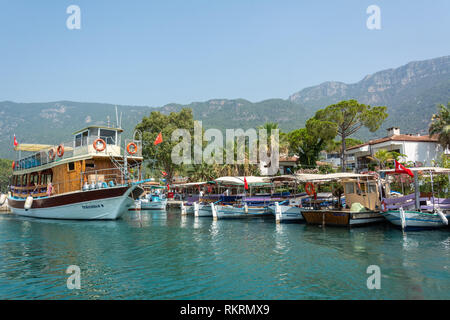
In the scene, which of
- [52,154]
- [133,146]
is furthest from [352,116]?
[52,154]

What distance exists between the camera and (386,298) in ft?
24.6

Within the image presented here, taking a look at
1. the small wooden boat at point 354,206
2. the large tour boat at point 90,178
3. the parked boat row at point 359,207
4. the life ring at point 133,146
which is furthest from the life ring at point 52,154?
the small wooden boat at point 354,206

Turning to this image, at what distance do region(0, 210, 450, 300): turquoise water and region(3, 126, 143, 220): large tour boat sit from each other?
514 cm

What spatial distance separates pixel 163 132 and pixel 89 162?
24257 millimetres

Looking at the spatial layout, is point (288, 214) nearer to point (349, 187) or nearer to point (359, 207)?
point (349, 187)

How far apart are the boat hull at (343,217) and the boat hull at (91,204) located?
1339 centimetres

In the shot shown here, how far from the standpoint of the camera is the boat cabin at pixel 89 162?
22938 mm

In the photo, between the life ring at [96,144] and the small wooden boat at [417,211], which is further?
the life ring at [96,144]

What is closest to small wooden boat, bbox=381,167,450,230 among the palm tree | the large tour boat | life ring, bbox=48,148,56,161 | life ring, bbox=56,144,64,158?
the large tour boat

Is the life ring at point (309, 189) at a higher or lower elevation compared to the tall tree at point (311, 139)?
lower

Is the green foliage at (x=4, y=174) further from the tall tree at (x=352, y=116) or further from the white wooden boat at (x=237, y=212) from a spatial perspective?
the tall tree at (x=352, y=116)

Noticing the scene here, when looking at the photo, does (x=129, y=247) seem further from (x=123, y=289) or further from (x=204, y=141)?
(x=204, y=141)

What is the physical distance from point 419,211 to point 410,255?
799 cm
